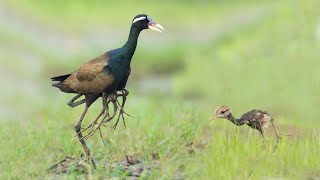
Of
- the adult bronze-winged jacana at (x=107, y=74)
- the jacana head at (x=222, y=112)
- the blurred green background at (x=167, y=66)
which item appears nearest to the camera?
the adult bronze-winged jacana at (x=107, y=74)

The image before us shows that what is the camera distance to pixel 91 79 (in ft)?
37.8

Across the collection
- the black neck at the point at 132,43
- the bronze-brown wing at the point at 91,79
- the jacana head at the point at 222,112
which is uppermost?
the black neck at the point at 132,43

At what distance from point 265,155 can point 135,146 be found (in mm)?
1744

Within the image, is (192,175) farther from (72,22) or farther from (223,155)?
(72,22)

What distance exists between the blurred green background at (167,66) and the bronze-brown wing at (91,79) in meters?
0.86

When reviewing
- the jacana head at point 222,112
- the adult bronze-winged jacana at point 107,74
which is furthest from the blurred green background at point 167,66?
the adult bronze-winged jacana at point 107,74

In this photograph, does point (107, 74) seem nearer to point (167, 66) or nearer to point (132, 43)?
point (132, 43)

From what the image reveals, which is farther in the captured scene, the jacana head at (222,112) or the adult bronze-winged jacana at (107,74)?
the jacana head at (222,112)

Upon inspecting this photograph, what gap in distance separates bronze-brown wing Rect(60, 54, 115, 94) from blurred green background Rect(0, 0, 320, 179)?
0.86 metres

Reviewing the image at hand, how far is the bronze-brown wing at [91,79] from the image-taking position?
1142 cm

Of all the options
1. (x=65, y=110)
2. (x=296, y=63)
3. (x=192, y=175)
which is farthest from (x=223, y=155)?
(x=296, y=63)

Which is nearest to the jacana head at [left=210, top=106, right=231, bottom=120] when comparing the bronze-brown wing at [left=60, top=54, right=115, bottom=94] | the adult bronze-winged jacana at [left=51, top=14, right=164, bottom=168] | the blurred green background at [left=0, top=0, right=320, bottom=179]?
the blurred green background at [left=0, top=0, right=320, bottom=179]

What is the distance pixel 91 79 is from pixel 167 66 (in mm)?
9285

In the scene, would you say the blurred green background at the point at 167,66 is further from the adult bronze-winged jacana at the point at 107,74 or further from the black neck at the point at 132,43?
the black neck at the point at 132,43
